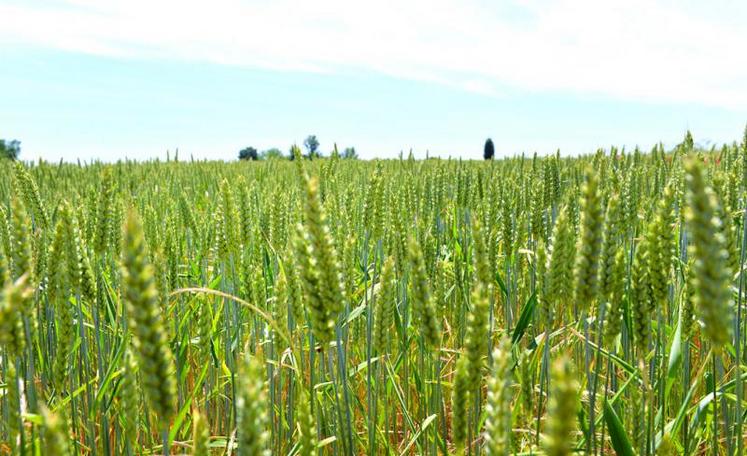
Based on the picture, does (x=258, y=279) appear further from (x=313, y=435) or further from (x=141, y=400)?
(x=313, y=435)

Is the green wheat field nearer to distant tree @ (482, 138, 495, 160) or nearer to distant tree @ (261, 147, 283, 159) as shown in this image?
distant tree @ (261, 147, 283, 159)

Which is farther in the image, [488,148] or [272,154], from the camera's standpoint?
[488,148]

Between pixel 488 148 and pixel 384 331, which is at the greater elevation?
pixel 488 148

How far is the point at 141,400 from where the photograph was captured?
204 centimetres

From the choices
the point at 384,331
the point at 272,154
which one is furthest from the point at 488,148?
the point at 384,331

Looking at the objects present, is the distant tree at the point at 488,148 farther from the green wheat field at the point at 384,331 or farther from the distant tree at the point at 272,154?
the green wheat field at the point at 384,331

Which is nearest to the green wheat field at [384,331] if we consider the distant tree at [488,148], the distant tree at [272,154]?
the distant tree at [272,154]

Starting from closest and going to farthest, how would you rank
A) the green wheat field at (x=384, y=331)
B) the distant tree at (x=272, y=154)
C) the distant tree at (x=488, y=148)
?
the green wheat field at (x=384, y=331) < the distant tree at (x=272, y=154) < the distant tree at (x=488, y=148)

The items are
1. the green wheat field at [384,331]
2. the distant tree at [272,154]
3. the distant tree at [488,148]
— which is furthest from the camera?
the distant tree at [488,148]

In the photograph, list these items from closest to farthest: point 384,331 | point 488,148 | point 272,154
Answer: point 384,331, point 272,154, point 488,148

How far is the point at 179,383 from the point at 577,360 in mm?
1411

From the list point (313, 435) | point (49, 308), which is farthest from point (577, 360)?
point (49, 308)

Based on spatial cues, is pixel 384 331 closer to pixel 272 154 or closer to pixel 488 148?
pixel 272 154

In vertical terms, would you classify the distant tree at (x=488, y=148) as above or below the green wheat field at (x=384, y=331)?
above
